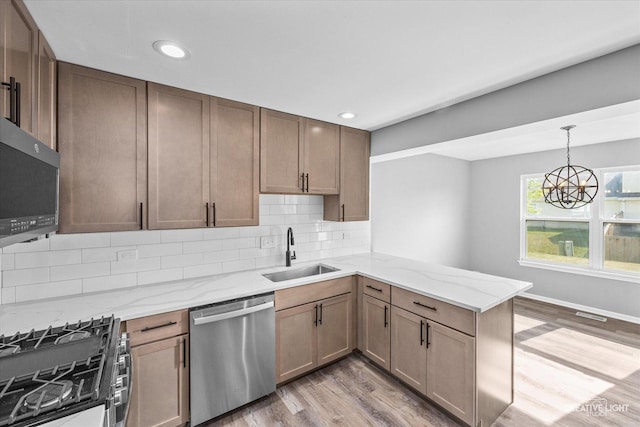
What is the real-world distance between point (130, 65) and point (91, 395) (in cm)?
180

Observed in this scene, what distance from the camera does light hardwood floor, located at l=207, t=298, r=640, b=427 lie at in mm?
2016

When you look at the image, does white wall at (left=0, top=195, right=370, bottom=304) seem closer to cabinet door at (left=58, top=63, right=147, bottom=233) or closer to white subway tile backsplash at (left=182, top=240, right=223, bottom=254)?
white subway tile backsplash at (left=182, top=240, right=223, bottom=254)

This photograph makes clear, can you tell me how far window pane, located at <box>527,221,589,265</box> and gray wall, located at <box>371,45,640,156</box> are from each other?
136 inches

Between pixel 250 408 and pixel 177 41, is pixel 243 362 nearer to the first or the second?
pixel 250 408

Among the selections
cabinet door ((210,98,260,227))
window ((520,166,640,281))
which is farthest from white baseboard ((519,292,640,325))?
cabinet door ((210,98,260,227))

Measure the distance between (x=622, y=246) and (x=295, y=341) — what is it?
4.69 meters

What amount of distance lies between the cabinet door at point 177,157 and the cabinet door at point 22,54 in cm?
67

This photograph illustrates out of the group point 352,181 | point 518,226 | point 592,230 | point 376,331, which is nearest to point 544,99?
point 352,181

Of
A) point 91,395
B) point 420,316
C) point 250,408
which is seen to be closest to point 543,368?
point 420,316

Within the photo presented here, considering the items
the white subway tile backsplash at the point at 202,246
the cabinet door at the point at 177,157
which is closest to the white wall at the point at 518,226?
the white subway tile backsplash at the point at 202,246

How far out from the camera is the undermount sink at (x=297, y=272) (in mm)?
2709

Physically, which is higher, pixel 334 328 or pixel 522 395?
pixel 334 328

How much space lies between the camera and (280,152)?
260 cm

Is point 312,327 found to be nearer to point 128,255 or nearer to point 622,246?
point 128,255
